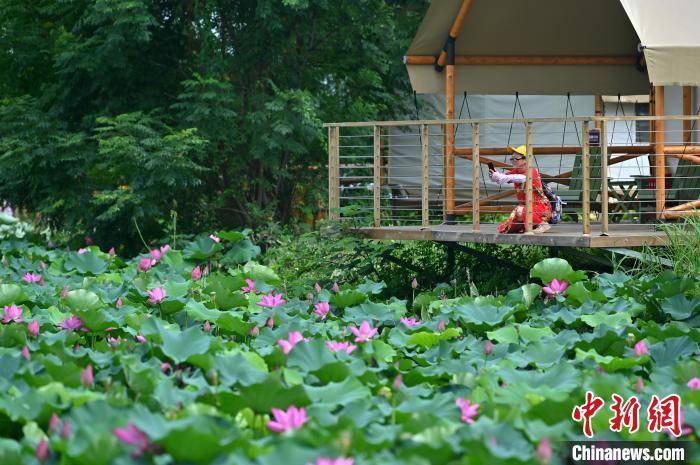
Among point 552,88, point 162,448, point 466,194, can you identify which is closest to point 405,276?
point 552,88

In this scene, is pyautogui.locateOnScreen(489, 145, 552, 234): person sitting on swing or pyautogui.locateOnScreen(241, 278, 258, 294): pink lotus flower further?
pyautogui.locateOnScreen(489, 145, 552, 234): person sitting on swing

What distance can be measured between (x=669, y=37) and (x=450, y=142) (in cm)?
231

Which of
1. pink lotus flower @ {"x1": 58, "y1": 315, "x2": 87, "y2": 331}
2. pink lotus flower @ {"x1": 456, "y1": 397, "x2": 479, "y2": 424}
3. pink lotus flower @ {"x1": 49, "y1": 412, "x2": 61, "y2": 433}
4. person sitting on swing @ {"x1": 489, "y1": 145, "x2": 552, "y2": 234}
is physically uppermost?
person sitting on swing @ {"x1": 489, "y1": 145, "x2": 552, "y2": 234}

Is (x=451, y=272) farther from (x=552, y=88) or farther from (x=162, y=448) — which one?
(x=162, y=448)

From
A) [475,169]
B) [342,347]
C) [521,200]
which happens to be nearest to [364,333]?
[342,347]

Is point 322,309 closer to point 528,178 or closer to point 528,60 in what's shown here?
point 528,178

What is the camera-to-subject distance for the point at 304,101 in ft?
42.0

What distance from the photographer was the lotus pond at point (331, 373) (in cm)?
304

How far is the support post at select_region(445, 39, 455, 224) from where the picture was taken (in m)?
9.71

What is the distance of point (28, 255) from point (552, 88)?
5.46 m

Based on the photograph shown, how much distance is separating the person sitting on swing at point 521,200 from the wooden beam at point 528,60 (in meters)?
1.79

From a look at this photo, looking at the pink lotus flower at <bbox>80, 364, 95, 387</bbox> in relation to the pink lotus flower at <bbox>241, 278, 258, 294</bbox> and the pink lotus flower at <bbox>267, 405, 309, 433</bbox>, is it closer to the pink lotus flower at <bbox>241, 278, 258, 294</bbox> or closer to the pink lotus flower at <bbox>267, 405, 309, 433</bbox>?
the pink lotus flower at <bbox>267, 405, 309, 433</bbox>

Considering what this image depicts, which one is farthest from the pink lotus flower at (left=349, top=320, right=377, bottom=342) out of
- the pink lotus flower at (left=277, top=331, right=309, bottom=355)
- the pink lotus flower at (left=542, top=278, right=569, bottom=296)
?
the pink lotus flower at (left=542, top=278, right=569, bottom=296)

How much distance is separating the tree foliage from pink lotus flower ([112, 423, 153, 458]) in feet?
30.6
